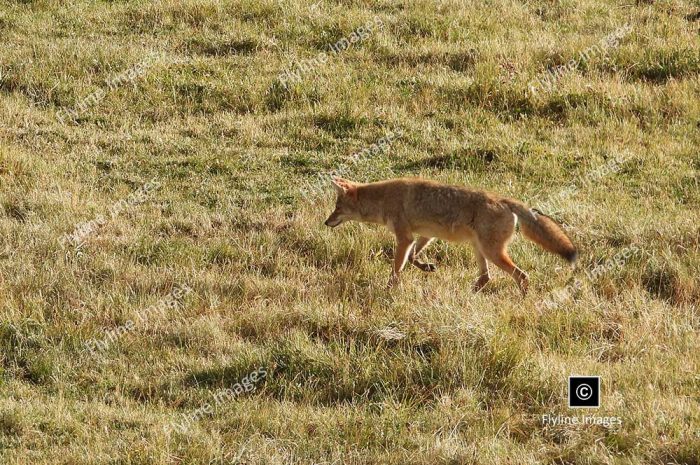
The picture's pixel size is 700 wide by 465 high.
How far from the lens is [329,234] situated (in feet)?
39.9

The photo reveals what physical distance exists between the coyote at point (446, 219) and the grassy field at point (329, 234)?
337 millimetres

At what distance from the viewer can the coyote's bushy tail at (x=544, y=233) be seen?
10.3 meters

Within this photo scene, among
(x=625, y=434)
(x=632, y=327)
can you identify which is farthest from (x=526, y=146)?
(x=625, y=434)

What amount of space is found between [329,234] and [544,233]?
276 cm

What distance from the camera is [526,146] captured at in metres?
14.8

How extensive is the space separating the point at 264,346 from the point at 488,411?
2197 millimetres
